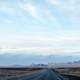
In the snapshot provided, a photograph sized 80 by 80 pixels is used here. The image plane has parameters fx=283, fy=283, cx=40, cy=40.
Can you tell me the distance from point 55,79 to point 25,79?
3888mm

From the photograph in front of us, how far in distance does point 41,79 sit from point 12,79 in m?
3.30

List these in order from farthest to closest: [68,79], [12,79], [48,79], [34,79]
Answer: [68,79] < [48,79] < [34,79] < [12,79]

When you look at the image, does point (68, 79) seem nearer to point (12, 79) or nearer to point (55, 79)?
point (55, 79)

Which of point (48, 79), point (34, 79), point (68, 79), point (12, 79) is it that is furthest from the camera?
point (68, 79)

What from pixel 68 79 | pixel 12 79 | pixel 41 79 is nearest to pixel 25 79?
pixel 12 79

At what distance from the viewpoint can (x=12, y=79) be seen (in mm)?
20062

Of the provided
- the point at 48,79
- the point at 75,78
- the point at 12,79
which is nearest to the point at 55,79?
the point at 48,79

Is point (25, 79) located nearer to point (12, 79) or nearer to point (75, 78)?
point (12, 79)

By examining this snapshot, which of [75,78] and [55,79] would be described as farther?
[75,78]

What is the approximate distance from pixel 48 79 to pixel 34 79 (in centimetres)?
200

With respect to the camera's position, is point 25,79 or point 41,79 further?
point 41,79

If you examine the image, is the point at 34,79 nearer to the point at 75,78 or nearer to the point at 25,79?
the point at 25,79

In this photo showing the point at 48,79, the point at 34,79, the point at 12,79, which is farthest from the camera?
the point at 48,79

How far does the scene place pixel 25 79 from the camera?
20.5 meters
